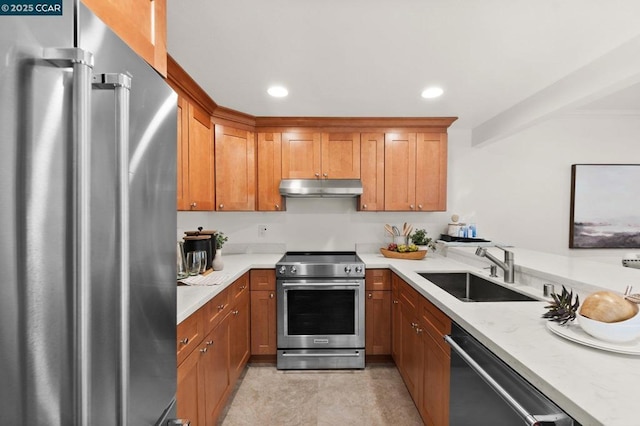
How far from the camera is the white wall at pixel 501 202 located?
3379mm

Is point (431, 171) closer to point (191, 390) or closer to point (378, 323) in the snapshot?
point (378, 323)

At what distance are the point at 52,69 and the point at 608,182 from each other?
4.67 m

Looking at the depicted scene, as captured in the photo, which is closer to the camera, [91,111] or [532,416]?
A: [91,111]

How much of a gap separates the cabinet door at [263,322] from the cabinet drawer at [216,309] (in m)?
0.58

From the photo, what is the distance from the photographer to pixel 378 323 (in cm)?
273

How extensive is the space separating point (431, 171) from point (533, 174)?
51.8 inches

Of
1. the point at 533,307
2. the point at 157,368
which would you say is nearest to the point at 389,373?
the point at 533,307

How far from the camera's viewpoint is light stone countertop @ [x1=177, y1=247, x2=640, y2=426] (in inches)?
28.7

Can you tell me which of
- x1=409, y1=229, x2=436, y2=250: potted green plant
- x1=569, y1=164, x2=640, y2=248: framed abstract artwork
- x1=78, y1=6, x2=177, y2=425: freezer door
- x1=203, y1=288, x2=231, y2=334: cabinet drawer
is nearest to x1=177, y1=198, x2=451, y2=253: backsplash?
x1=409, y1=229, x2=436, y2=250: potted green plant

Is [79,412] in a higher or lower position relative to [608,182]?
lower

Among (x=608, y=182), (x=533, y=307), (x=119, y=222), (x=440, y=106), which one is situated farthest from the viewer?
(x=608, y=182)

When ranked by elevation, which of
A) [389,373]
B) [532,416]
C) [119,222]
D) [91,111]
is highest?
[91,111]

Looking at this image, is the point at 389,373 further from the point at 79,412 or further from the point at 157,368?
the point at 79,412

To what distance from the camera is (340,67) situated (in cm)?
196
